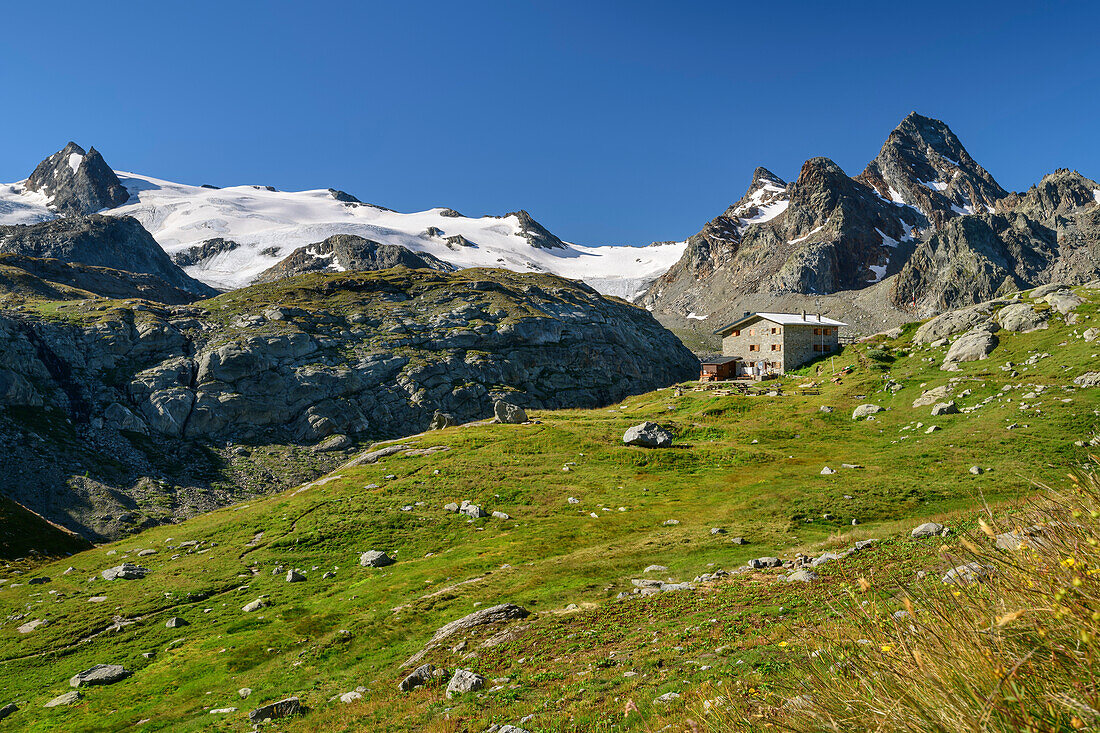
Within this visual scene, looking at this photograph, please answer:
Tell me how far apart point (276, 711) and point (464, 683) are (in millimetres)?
6161

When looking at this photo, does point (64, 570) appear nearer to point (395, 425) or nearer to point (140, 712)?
point (140, 712)

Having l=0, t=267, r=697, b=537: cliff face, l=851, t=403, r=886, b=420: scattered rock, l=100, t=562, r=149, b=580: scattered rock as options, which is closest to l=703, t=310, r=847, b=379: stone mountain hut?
l=851, t=403, r=886, b=420: scattered rock

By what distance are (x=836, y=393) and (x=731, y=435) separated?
18.2m

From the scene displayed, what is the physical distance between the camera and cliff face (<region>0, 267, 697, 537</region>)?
279 feet

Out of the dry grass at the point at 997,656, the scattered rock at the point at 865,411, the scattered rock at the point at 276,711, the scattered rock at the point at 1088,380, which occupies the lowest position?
the scattered rock at the point at 276,711

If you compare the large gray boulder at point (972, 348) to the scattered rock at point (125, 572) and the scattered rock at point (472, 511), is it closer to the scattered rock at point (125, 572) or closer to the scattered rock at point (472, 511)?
the scattered rock at point (472, 511)

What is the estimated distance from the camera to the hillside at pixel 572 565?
1460 cm

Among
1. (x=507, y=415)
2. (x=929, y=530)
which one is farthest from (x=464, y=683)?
(x=507, y=415)

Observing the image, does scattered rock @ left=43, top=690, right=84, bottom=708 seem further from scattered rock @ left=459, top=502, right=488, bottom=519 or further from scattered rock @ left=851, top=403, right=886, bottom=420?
scattered rock @ left=851, top=403, right=886, bottom=420

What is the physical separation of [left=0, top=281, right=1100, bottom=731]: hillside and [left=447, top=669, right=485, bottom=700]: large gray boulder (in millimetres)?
280

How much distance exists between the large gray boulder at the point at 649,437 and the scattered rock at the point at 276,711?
41.6 meters

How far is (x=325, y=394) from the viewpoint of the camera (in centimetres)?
11875

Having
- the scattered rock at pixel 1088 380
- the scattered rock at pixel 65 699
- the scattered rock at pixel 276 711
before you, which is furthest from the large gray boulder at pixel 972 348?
the scattered rock at pixel 65 699

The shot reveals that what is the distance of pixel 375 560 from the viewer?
33.4 metres
